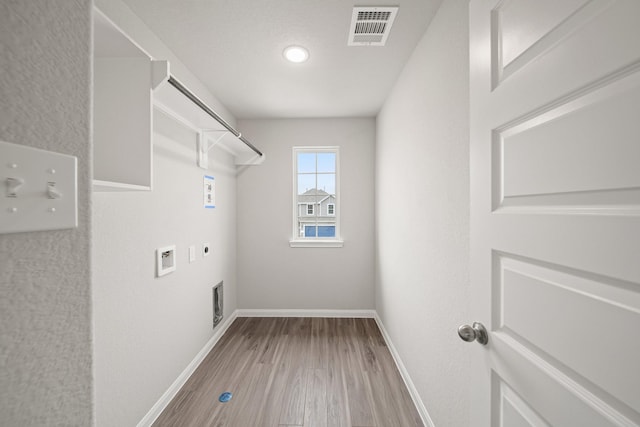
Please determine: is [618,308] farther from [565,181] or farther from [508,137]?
[508,137]

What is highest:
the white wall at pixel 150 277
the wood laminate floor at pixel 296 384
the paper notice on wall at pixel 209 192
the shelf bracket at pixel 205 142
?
the shelf bracket at pixel 205 142

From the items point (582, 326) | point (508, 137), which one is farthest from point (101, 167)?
point (582, 326)

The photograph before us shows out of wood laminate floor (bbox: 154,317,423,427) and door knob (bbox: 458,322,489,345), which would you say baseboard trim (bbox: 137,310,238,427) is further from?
door knob (bbox: 458,322,489,345)

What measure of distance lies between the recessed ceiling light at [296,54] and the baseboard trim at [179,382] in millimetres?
2532

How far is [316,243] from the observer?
3.33 metres

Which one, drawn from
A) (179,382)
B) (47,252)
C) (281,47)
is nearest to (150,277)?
(179,382)

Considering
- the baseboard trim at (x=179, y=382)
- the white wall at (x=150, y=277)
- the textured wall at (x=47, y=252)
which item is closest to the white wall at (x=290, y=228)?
the baseboard trim at (x=179, y=382)

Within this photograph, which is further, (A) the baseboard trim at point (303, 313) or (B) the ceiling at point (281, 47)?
(A) the baseboard trim at point (303, 313)

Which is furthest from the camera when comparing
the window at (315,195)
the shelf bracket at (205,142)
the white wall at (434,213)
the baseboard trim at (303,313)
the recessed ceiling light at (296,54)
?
the window at (315,195)

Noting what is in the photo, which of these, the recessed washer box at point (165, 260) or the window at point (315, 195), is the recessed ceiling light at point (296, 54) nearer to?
the window at point (315, 195)

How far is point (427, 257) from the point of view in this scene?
5.39 ft

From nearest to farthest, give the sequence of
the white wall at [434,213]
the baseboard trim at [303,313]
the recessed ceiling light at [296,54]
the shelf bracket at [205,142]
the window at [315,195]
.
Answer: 1. the white wall at [434,213]
2. the recessed ceiling light at [296,54]
3. the shelf bracket at [205,142]
4. the baseboard trim at [303,313]
5. the window at [315,195]

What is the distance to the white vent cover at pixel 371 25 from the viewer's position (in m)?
1.49

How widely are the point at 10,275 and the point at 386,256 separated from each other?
2.64 metres
